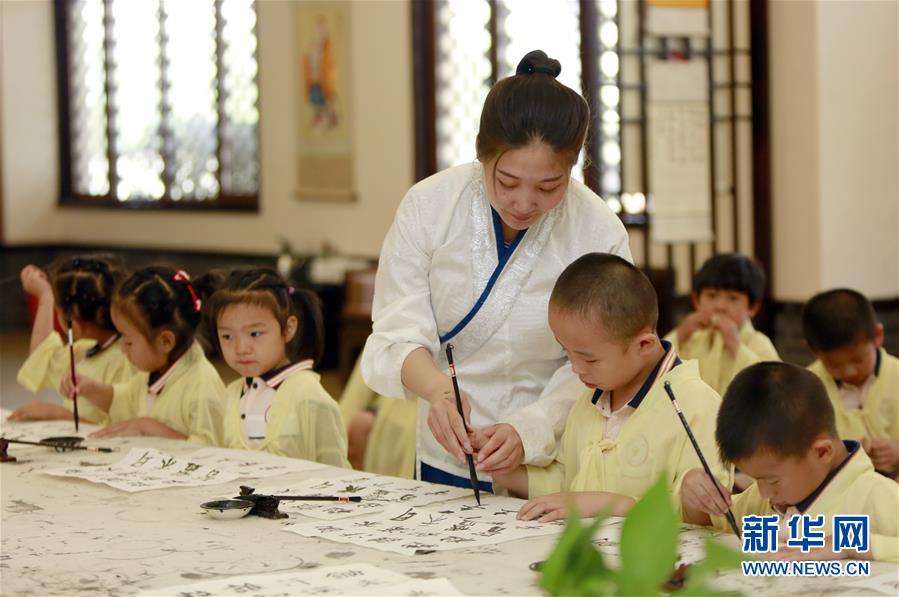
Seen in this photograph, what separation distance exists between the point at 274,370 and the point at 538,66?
3.82 ft

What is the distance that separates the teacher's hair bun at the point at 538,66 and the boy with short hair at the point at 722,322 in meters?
2.12

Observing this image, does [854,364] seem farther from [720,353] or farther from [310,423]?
[310,423]

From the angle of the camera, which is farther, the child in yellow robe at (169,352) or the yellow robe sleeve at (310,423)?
the child in yellow robe at (169,352)

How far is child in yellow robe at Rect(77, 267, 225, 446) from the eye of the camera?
3625 millimetres

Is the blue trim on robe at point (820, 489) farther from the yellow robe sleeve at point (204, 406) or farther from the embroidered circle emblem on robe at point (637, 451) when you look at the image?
the yellow robe sleeve at point (204, 406)

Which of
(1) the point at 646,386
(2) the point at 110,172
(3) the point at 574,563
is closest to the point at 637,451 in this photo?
(1) the point at 646,386

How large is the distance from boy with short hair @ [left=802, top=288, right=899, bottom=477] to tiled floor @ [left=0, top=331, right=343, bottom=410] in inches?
136

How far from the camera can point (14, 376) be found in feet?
31.1

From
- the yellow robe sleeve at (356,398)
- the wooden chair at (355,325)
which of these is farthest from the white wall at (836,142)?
the wooden chair at (355,325)

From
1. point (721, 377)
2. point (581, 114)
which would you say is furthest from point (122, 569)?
point (721, 377)

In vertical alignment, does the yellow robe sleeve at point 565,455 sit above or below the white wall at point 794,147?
below

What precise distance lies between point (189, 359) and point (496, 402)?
1237 mm

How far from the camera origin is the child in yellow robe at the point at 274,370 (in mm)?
3303

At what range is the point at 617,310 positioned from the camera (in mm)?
2473
